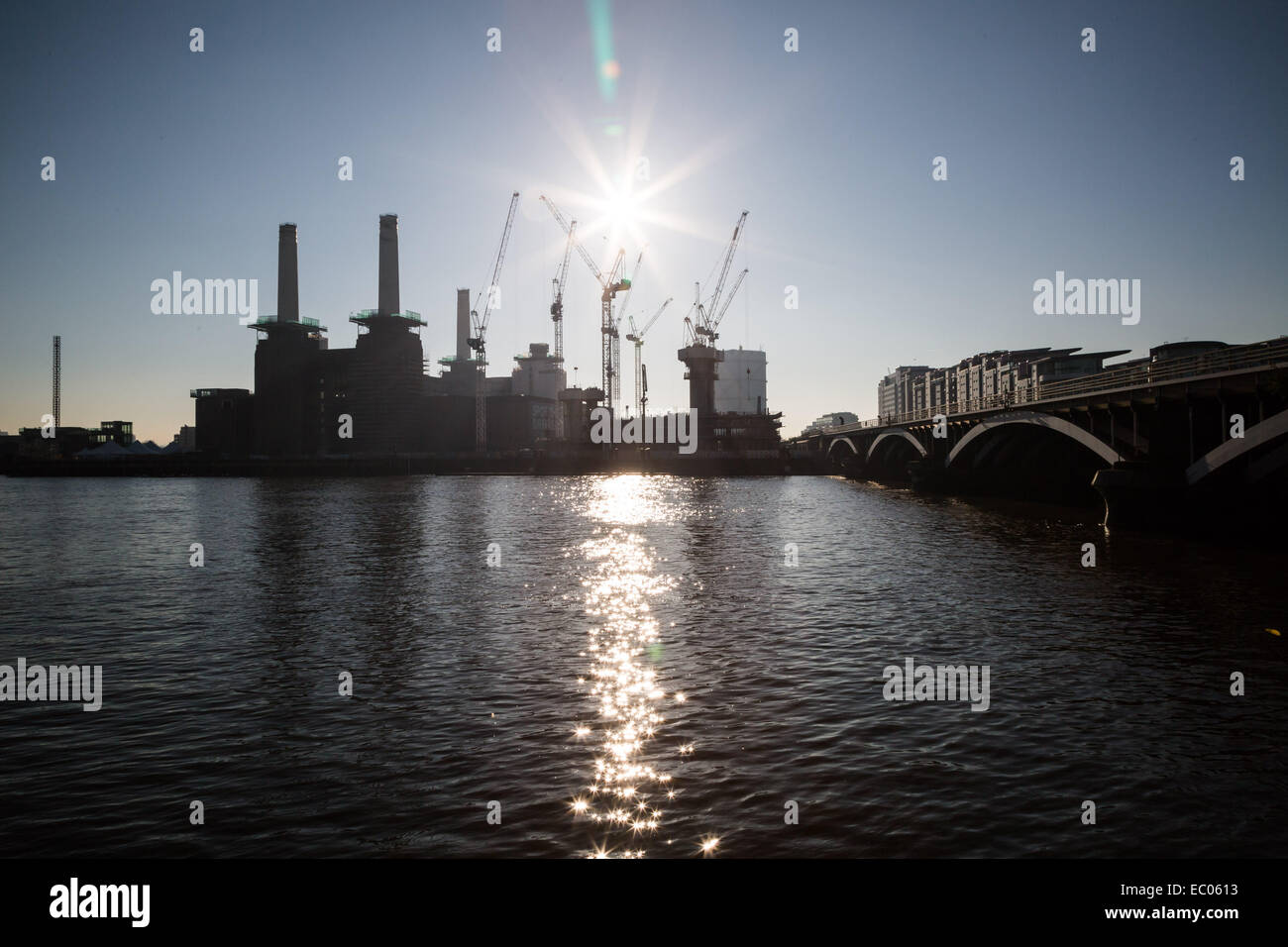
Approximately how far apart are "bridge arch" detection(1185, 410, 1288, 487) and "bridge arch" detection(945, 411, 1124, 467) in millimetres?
5282

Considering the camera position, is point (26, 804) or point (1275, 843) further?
point (26, 804)

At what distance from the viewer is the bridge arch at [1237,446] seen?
3466cm

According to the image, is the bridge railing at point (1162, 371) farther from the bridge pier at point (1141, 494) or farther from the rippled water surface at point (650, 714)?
the rippled water surface at point (650, 714)

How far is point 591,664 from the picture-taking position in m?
18.7

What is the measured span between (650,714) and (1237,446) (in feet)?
122

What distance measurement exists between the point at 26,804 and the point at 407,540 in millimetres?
39277

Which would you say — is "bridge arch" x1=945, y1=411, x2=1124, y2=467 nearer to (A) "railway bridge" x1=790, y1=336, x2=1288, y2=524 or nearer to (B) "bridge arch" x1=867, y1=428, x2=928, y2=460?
(A) "railway bridge" x1=790, y1=336, x2=1288, y2=524

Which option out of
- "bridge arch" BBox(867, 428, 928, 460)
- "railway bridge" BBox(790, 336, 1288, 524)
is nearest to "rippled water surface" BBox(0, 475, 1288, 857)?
"railway bridge" BBox(790, 336, 1288, 524)

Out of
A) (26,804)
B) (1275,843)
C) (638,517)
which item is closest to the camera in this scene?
(1275,843)

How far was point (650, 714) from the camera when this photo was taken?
14.9 metres

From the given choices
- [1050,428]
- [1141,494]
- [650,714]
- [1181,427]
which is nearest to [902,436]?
[1050,428]

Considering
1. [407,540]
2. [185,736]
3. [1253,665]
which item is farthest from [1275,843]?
[407,540]

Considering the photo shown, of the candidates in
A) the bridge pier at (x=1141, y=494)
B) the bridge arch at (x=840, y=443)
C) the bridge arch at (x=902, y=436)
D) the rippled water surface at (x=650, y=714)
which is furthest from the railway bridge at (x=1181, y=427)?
the bridge arch at (x=840, y=443)
